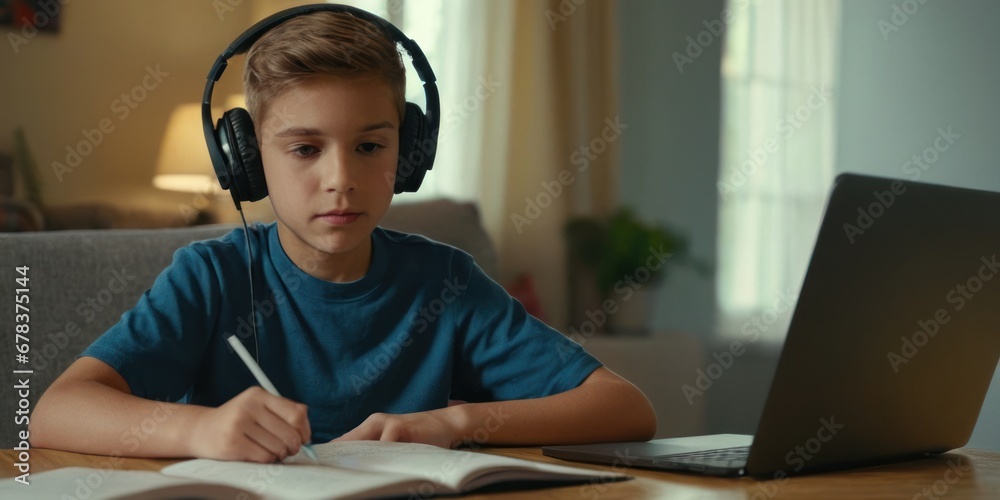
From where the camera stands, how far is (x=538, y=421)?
0.97 meters

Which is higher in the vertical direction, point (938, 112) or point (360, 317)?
point (938, 112)

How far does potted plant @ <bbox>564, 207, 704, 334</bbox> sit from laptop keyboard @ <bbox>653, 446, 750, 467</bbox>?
8.88ft

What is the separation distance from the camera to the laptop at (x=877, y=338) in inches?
26.1

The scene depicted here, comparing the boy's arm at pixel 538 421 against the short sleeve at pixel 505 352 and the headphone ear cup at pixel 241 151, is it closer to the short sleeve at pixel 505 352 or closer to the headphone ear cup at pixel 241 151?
the short sleeve at pixel 505 352

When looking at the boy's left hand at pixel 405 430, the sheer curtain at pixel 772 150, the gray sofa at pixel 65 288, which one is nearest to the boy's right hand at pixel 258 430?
the boy's left hand at pixel 405 430

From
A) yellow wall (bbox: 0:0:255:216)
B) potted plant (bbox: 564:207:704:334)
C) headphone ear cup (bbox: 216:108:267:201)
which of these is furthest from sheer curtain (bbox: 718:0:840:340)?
headphone ear cup (bbox: 216:108:267:201)

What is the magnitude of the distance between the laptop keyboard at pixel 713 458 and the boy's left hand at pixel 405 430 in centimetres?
22

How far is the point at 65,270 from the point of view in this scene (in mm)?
1403

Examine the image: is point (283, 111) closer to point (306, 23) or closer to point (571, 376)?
point (306, 23)

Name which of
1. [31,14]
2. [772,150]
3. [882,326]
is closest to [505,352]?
[882,326]

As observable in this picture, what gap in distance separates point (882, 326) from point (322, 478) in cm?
43

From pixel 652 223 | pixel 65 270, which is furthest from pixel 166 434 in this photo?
pixel 652 223

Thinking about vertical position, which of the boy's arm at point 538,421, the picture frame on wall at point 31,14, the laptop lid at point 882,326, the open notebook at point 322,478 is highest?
the picture frame on wall at point 31,14

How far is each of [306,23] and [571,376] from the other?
0.52 m
